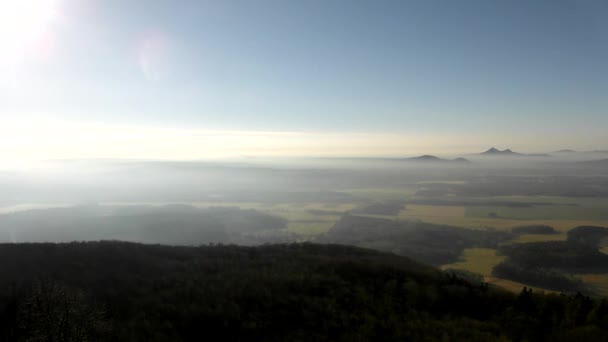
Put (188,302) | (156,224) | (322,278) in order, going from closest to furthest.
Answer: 1. (188,302)
2. (322,278)
3. (156,224)

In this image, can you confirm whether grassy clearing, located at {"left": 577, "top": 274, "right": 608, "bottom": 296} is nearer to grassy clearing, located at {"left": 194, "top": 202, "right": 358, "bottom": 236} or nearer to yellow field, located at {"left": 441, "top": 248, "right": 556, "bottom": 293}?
yellow field, located at {"left": 441, "top": 248, "right": 556, "bottom": 293}

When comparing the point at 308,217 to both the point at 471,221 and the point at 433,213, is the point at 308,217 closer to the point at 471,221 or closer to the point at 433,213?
the point at 433,213

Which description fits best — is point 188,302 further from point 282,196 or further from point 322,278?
point 282,196

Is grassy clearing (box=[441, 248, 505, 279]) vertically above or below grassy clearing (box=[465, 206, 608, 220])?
below

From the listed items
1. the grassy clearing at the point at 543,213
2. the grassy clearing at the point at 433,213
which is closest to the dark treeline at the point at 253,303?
the grassy clearing at the point at 433,213

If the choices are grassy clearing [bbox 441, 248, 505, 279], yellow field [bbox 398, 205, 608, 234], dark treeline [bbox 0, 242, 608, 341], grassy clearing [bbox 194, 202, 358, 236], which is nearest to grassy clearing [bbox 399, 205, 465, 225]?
yellow field [bbox 398, 205, 608, 234]

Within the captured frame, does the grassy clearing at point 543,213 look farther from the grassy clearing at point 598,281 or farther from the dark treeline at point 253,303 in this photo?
the dark treeline at point 253,303

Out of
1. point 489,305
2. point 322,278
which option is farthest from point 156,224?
point 489,305

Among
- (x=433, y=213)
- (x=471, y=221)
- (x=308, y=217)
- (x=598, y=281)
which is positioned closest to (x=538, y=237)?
(x=471, y=221)
